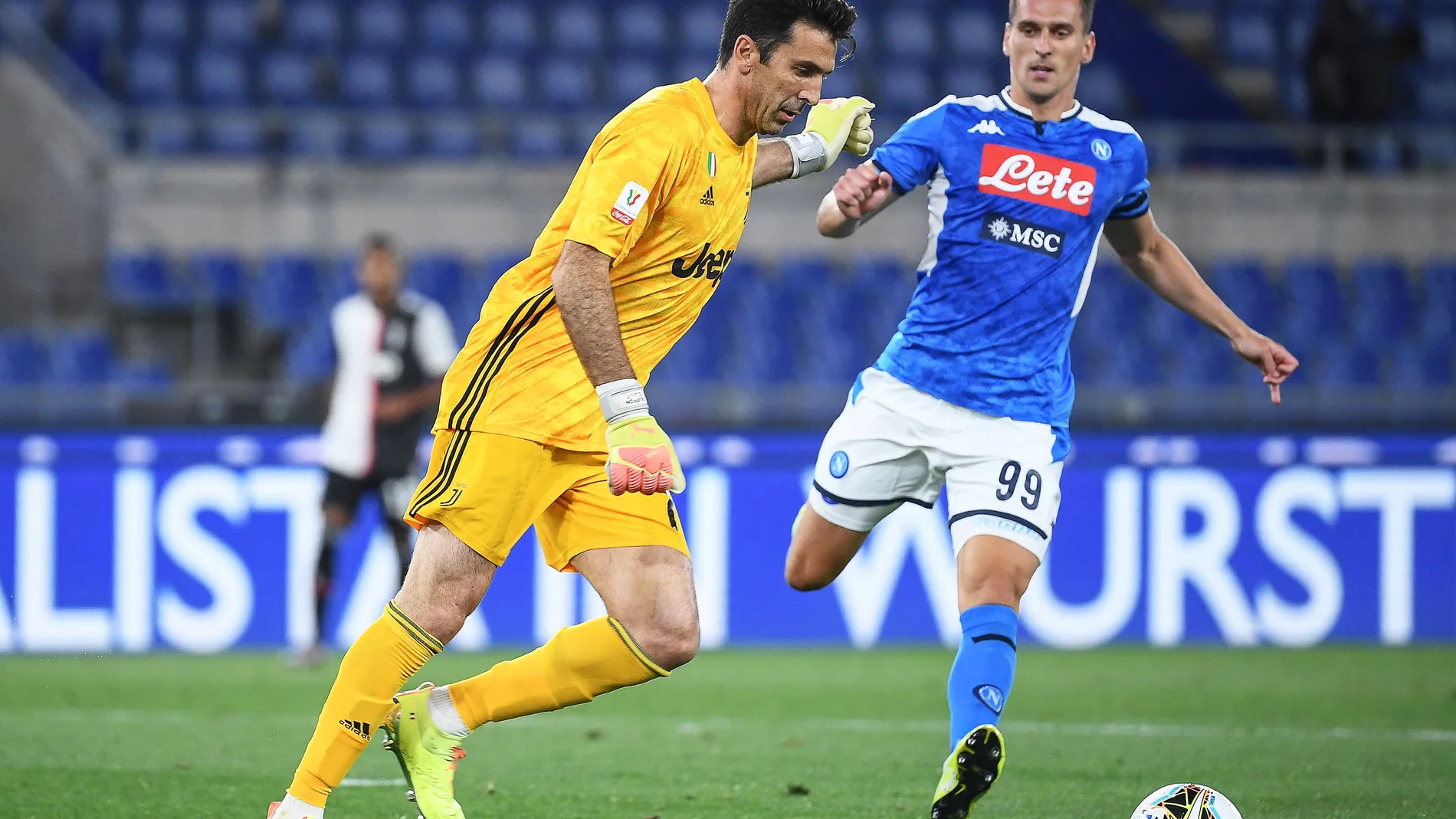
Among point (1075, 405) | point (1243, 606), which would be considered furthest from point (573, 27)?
point (1243, 606)

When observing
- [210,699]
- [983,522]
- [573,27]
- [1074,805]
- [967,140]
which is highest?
[573,27]

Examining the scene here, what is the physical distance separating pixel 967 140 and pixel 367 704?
7.13ft

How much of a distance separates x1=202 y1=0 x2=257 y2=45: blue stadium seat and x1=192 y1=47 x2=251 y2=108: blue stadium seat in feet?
1.02

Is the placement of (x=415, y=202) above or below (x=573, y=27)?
below

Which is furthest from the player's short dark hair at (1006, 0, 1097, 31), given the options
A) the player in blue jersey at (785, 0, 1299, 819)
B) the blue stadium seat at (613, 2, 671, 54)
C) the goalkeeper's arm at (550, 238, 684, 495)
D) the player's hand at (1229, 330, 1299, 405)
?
the blue stadium seat at (613, 2, 671, 54)

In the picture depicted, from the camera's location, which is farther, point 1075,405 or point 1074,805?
point 1075,405

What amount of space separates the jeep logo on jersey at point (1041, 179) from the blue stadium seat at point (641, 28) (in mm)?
10931

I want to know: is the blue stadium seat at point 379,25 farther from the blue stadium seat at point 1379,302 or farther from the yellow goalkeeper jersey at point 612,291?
the yellow goalkeeper jersey at point 612,291

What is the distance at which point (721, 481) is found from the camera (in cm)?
995

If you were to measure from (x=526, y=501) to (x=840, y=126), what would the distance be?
150 cm

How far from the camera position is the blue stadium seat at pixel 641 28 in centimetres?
1534

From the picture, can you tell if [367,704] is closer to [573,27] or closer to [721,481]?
[721,481]

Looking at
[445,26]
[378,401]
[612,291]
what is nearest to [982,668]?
[612,291]

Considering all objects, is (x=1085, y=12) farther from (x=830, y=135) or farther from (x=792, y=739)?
(x=792, y=739)
